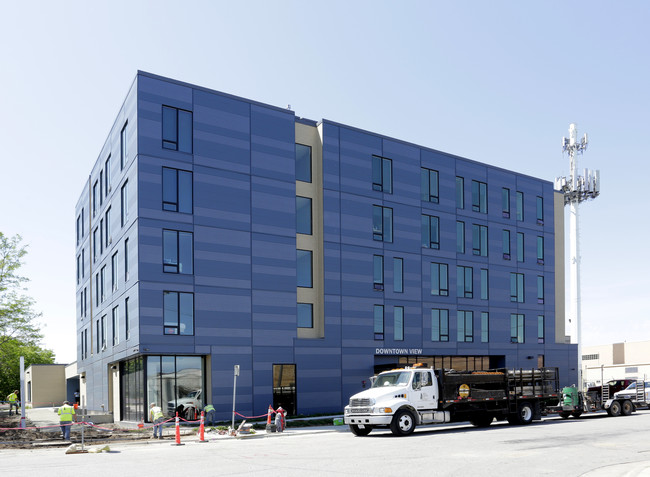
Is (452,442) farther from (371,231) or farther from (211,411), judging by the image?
(371,231)

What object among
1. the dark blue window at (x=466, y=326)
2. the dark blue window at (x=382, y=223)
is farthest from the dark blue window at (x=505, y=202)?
the dark blue window at (x=382, y=223)

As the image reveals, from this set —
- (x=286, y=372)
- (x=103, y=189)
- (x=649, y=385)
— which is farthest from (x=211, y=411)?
(x=649, y=385)

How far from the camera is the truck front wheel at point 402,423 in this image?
83.3ft

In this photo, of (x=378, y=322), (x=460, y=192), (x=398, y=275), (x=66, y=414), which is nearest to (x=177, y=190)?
(x=66, y=414)

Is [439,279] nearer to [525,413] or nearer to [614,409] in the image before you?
[614,409]

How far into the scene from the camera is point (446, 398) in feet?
90.2

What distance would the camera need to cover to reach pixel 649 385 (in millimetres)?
38688

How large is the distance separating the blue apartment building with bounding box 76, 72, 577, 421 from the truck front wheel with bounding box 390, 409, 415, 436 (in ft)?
41.8

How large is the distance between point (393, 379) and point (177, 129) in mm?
18273

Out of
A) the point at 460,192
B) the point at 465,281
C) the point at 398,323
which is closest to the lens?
the point at 398,323

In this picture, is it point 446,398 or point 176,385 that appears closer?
point 446,398

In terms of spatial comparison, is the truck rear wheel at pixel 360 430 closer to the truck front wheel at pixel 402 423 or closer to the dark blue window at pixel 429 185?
the truck front wheel at pixel 402 423

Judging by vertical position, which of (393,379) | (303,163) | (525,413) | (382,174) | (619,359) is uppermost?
(303,163)

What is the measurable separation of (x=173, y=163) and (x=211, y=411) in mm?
13136
